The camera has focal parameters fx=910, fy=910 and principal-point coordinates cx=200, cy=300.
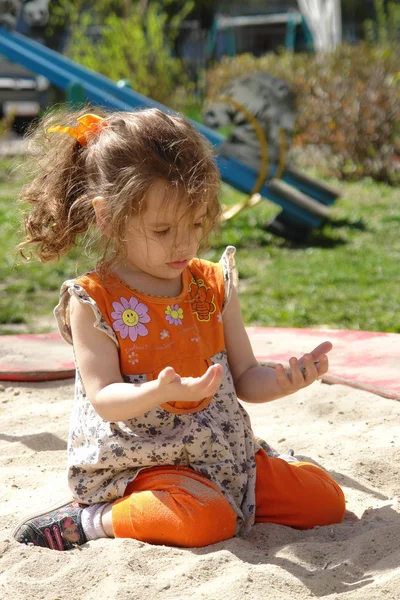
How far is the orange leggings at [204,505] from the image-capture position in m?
2.08

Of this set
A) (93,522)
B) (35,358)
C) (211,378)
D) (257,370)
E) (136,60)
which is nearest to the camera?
(211,378)

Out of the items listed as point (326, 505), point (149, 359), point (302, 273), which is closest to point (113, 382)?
point (149, 359)

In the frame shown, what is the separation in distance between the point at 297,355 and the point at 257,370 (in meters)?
1.21

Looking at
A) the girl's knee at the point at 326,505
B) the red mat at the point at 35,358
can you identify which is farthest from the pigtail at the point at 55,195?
the red mat at the point at 35,358

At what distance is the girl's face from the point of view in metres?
2.09

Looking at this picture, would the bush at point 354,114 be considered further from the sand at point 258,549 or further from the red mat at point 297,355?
the sand at point 258,549

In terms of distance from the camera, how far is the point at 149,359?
86.9 inches

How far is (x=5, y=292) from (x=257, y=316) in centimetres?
162

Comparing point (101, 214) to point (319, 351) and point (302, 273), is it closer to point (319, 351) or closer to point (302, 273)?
point (319, 351)

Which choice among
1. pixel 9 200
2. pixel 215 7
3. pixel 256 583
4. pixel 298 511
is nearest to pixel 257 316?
pixel 298 511

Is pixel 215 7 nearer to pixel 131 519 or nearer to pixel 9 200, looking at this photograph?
pixel 9 200

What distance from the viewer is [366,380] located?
324cm

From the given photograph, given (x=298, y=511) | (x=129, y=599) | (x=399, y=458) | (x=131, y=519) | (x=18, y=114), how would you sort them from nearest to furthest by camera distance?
(x=129, y=599) < (x=131, y=519) < (x=298, y=511) < (x=399, y=458) < (x=18, y=114)

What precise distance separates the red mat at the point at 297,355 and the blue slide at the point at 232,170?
261 centimetres
